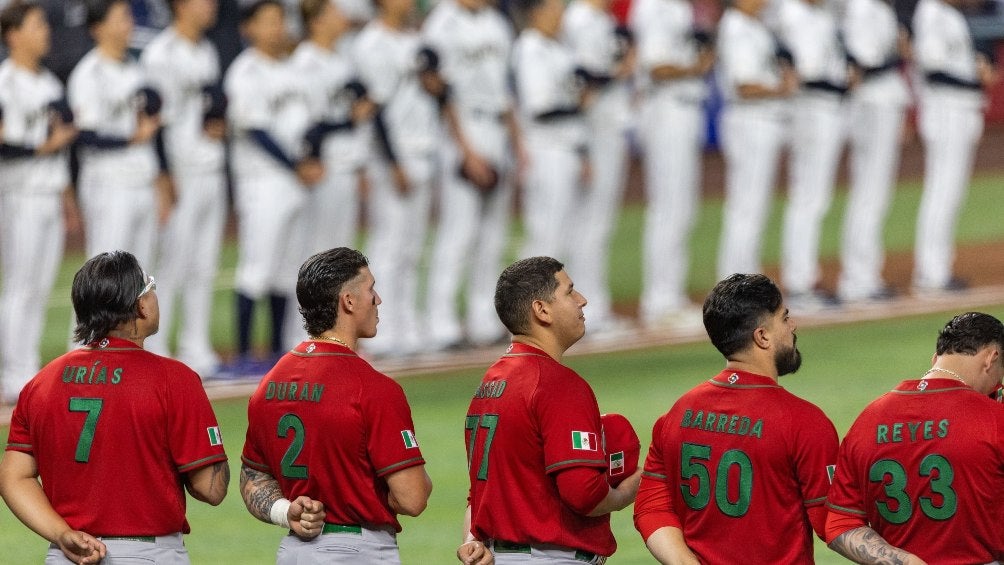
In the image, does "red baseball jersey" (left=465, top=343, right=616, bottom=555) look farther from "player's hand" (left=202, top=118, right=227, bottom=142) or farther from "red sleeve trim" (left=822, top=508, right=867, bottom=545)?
"player's hand" (left=202, top=118, right=227, bottom=142)

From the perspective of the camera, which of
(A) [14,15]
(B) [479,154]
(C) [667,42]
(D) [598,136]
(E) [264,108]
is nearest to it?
(A) [14,15]

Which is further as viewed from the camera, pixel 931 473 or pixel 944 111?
pixel 944 111

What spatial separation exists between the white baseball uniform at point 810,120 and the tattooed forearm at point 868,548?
301 inches

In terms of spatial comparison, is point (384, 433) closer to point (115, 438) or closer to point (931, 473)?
point (115, 438)

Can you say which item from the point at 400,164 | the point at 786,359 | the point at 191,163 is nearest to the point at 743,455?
the point at 786,359

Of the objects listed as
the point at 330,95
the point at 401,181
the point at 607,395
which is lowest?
the point at 607,395

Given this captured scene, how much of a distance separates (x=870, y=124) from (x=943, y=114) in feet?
1.80

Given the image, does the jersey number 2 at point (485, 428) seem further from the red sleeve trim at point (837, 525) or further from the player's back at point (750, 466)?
the red sleeve trim at point (837, 525)

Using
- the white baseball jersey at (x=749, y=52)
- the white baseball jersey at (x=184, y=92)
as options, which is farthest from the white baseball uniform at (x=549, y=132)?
the white baseball jersey at (x=184, y=92)

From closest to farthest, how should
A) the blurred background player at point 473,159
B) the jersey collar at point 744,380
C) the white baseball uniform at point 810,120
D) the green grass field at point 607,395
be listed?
the jersey collar at point 744,380 < the green grass field at point 607,395 < the blurred background player at point 473,159 < the white baseball uniform at point 810,120

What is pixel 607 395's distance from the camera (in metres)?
9.91

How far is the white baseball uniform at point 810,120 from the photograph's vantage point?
12.0 meters

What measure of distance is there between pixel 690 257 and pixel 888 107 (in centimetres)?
324

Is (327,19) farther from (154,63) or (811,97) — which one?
(811,97)
